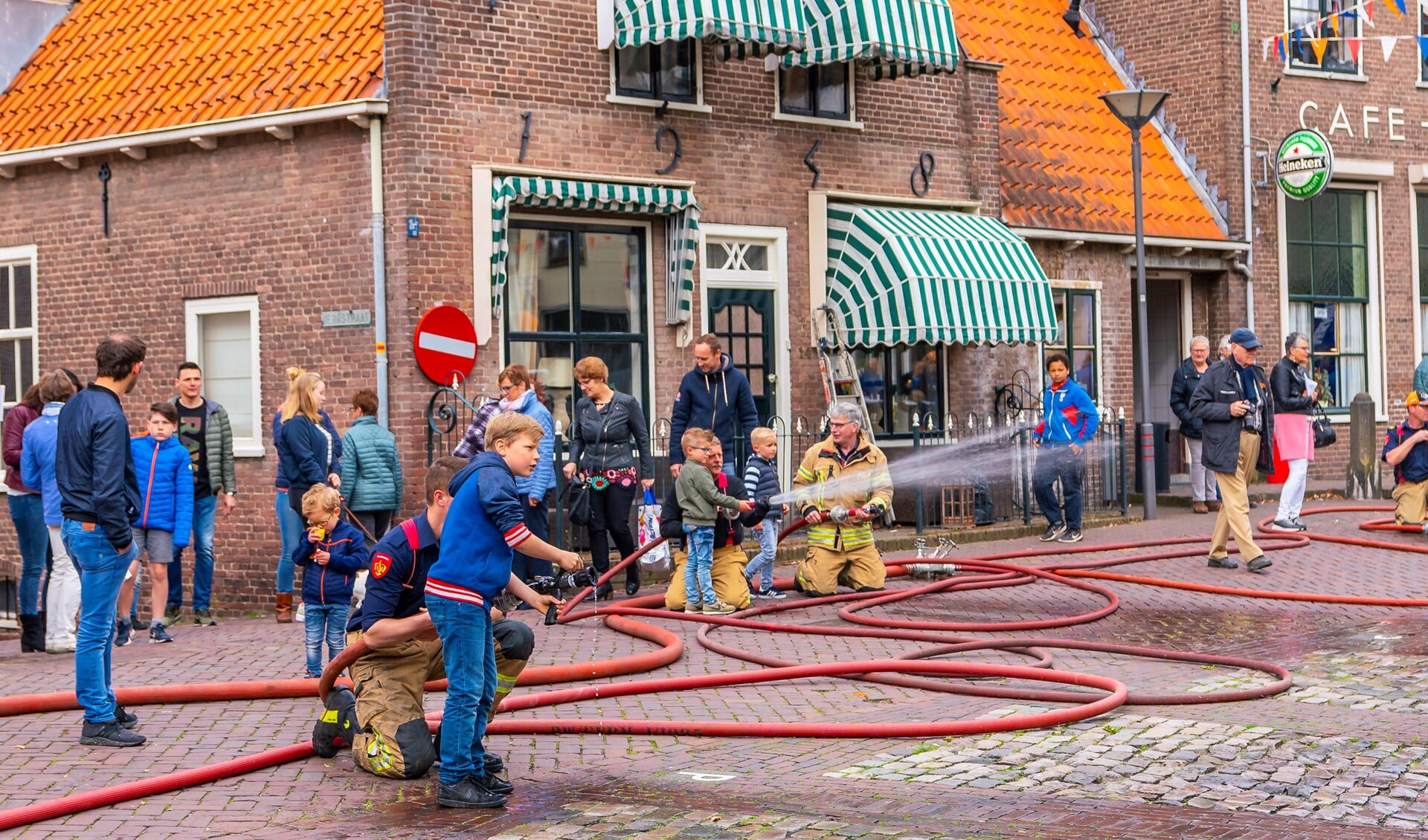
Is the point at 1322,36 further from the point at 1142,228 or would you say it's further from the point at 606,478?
the point at 606,478

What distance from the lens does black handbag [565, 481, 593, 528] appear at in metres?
13.0

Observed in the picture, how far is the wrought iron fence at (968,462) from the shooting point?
17.1 m

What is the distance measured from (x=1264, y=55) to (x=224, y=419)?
16172mm

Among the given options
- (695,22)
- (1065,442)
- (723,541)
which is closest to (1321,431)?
(1065,442)

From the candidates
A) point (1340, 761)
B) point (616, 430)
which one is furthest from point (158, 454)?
point (1340, 761)

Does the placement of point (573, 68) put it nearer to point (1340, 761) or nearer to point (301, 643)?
point (301, 643)

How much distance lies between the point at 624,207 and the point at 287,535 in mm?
4810

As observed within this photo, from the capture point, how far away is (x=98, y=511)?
8.06m

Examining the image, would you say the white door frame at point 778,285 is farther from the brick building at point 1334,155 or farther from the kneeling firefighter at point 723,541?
the brick building at point 1334,155

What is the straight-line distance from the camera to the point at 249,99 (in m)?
15.5

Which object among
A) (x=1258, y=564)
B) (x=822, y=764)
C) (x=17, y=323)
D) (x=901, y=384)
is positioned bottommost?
(x=822, y=764)

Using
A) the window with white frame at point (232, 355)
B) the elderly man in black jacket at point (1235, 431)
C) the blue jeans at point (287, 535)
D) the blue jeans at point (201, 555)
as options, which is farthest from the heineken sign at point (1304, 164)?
the blue jeans at point (201, 555)

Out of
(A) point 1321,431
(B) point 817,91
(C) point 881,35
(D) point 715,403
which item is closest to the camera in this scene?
(D) point 715,403

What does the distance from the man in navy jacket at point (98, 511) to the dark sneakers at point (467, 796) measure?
6.82ft
